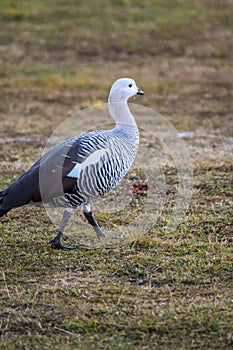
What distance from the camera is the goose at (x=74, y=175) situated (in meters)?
6.27

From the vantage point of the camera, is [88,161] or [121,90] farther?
[121,90]

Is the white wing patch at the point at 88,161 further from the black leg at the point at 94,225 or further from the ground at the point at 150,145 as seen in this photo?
the ground at the point at 150,145

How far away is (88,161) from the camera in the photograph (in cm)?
639

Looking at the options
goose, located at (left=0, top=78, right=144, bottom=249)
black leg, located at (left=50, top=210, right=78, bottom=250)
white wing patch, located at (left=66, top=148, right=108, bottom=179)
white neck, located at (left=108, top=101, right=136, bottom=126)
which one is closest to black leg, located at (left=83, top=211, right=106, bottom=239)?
goose, located at (left=0, top=78, right=144, bottom=249)

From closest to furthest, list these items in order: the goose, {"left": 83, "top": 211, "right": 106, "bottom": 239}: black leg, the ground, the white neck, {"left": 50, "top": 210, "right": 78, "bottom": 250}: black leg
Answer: the ground
the goose
{"left": 50, "top": 210, "right": 78, "bottom": 250}: black leg
{"left": 83, "top": 211, "right": 106, "bottom": 239}: black leg
the white neck

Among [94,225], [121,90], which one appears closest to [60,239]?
[94,225]

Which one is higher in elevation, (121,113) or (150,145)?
(121,113)

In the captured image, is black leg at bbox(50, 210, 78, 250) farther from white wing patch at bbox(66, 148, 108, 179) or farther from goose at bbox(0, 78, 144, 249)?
white wing patch at bbox(66, 148, 108, 179)

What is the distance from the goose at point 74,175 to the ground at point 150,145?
52cm

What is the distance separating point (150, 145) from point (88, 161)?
4470 mm

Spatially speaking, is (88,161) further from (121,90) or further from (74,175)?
(121,90)

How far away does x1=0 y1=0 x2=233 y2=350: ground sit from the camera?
5039mm

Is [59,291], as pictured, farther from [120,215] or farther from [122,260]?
[120,215]

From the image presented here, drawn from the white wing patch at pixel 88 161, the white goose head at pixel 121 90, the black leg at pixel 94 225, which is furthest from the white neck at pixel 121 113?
→ the black leg at pixel 94 225
